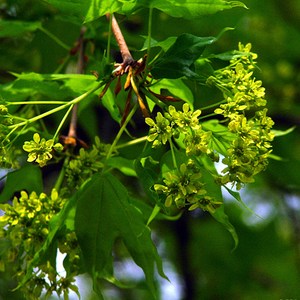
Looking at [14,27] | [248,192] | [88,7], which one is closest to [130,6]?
[88,7]

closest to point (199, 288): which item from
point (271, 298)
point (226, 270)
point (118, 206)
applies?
point (226, 270)

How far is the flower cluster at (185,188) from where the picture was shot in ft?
3.65

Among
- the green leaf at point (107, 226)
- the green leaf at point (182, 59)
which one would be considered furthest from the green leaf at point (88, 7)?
the green leaf at point (107, 226)

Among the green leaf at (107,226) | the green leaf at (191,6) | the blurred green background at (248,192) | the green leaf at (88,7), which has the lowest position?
the blurred green background at (248,192)

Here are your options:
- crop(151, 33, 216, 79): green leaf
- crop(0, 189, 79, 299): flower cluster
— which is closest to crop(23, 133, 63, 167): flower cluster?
crop(0, 189, 79, 299): flower cluster

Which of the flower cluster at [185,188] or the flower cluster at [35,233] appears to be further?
the flower cluster at [35,233]

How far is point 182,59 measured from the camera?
3.81 feet

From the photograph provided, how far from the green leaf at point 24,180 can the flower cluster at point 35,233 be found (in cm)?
15

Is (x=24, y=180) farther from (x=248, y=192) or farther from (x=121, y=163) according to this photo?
(x=248, y=192)

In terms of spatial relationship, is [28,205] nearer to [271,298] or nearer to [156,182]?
[156,182]

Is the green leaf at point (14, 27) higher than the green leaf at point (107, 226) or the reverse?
higher

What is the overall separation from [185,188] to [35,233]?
0.34m

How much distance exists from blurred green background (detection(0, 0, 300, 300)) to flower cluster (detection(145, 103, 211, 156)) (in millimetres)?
833

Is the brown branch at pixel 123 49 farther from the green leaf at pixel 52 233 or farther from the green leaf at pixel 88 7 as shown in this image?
the green leaf at pixel 52 233
